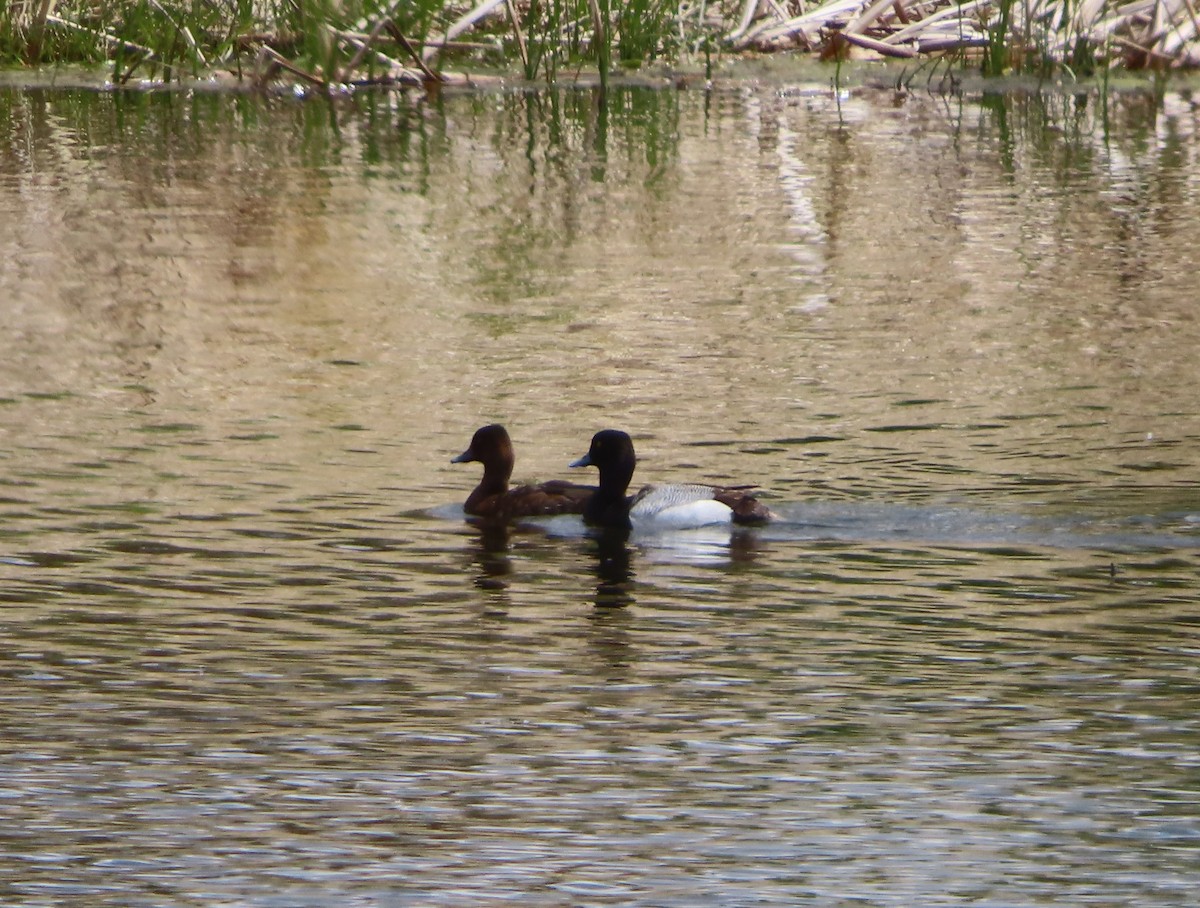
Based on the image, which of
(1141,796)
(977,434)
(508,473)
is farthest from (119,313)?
(1141,796)

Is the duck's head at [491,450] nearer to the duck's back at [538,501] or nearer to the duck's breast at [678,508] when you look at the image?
the duck's back at [538,501]

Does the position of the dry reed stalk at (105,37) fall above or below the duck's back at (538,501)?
above

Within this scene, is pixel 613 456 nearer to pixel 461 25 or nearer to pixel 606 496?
pixel 606 496

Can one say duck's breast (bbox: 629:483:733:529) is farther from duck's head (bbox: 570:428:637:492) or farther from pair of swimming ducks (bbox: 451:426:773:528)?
duck's head (bbox: 570:428:637:492)

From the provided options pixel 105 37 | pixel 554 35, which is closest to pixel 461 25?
pixel 554 35

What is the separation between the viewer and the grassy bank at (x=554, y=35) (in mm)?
21281

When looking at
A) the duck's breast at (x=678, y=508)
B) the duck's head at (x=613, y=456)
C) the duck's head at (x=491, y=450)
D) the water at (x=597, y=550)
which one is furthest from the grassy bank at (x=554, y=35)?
the duck's breast at (x=678, y=508)

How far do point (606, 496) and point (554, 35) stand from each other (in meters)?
13.4

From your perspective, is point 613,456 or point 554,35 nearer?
point 613,456

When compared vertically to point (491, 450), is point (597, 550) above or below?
below

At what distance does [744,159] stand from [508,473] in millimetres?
10084

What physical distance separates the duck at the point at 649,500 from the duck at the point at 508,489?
97 millimetres

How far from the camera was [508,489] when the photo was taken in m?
8.67

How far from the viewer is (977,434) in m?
9.33
